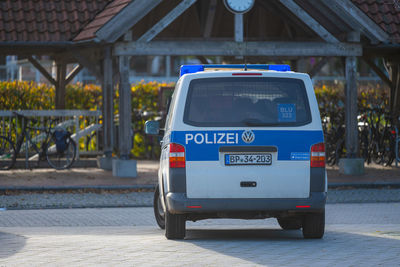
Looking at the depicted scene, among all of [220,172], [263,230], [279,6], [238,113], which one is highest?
[279,6]

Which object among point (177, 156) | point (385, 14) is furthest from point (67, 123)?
point (177, 156)

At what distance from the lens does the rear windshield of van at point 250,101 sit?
10.1m

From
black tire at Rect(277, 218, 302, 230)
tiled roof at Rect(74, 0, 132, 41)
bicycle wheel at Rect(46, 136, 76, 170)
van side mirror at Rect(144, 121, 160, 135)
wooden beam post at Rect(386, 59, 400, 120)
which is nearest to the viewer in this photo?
van side mirror at Rect(144, 121, 160, 135)

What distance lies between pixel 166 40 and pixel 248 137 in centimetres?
1134

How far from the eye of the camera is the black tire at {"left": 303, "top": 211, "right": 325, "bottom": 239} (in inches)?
414

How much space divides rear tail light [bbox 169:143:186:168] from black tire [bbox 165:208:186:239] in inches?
27.4

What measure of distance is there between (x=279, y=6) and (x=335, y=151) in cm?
411

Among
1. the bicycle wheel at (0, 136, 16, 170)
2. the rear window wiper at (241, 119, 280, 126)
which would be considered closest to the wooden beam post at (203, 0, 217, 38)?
the bicycle wheel at (0, 136, 16, 170)

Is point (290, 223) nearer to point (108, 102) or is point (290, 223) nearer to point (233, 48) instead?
point (233, 48)

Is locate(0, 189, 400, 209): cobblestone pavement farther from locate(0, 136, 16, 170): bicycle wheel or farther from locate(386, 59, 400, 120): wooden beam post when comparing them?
locate(386, 59, 400, 120): wooden beam post

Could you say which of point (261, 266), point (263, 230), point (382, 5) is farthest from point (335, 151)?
point (261, 266)

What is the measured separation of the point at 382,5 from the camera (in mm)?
21516

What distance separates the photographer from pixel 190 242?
10.3m

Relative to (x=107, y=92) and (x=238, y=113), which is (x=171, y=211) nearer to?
(x=238, y=113)
